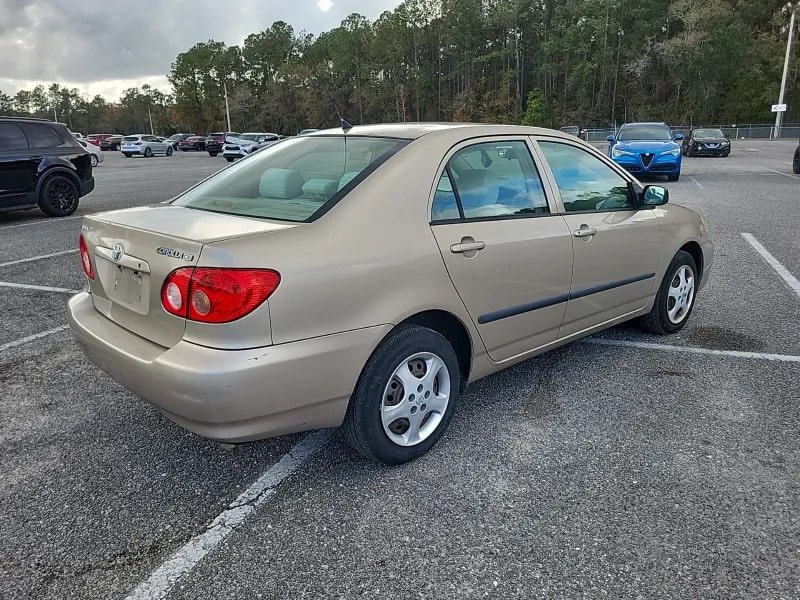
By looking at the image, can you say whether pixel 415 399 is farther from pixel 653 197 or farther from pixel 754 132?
pixel 754 132

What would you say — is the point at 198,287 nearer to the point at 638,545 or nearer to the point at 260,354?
the point at 260,354

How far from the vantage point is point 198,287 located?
234 cm

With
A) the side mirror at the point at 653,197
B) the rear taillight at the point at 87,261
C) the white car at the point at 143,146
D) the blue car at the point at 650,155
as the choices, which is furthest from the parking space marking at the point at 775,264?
the white car at the point at 143,146

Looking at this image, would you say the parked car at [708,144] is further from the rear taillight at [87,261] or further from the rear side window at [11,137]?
the rear taillight at [87,261]

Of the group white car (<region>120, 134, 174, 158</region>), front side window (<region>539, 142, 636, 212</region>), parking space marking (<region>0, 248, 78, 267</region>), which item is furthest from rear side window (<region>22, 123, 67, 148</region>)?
white car (<region>120, 134, 174, 158</region>)

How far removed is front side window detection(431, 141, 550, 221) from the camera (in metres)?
3.02

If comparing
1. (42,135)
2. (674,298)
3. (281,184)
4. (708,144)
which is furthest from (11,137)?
(708,144)

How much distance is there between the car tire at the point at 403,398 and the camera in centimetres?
267

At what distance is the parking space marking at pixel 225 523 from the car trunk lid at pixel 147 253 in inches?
29.3

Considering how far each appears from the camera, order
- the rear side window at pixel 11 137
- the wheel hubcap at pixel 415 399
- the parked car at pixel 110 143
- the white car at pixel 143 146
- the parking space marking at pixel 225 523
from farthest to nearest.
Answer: the parked car at pixel 110 143
the white car at pixel 143 146
the rear side window at pixel 11 137
the wheel hubcap at pixel 415 399
the parking space marking at pixel 225 523

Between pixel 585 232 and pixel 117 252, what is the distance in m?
2.47

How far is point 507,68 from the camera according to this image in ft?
255

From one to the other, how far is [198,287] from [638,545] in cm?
192

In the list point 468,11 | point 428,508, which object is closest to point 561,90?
point 468,11
